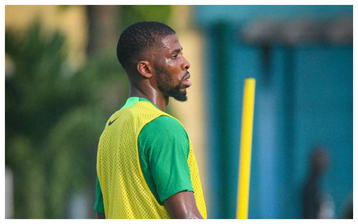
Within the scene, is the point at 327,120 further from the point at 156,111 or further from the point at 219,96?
the point at 156,111

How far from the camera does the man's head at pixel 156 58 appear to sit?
250cm

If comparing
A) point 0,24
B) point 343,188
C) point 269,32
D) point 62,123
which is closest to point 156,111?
point 0,24

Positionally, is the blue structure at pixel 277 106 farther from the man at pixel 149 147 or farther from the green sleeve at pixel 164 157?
the green sleeve at pixel 164 157

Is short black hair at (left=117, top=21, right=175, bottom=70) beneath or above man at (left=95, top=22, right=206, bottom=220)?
above

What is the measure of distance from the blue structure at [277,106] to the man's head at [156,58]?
6.91 m

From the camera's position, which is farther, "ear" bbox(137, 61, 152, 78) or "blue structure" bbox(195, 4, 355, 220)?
"blue structure" bbox(195, 4, 355, 220)

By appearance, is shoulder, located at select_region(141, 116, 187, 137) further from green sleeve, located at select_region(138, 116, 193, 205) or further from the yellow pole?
the yellow pole

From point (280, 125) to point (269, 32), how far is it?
1527mm

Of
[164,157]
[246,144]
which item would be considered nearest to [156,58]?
[164,157]

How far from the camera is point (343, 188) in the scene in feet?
30.8

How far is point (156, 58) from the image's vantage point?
2494 millimetres

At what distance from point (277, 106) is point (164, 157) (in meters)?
7.50

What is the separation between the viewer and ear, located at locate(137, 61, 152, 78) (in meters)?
2.51

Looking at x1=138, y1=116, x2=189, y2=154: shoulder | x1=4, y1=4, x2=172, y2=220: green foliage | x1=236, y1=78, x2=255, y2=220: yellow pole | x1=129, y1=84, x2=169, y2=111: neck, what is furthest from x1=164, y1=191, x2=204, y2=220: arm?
x1=4, y1=4, x2=172, y2=220: green foliage
